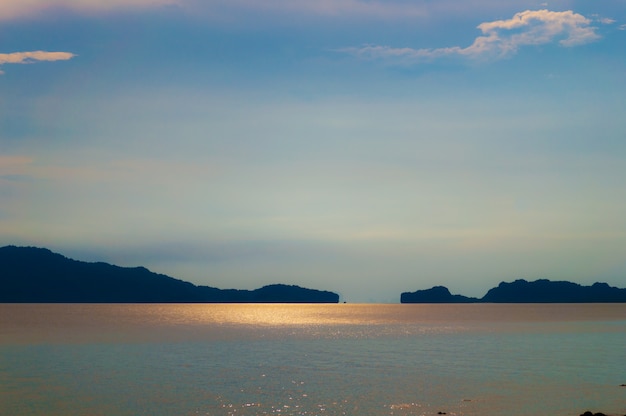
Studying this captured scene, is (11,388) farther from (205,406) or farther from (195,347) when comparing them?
Result: (195,347)

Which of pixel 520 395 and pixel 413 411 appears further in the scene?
pixel 520 395

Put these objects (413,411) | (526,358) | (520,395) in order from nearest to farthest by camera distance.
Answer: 1. (413,411)
2. (520,395)
3. (526,358)

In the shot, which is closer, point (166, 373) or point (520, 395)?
point (520, 395)

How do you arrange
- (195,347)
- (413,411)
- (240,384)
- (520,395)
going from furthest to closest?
(195,347), (240,384), (520,395), (413,411)

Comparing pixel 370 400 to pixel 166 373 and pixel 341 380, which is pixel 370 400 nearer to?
pixel 341 380

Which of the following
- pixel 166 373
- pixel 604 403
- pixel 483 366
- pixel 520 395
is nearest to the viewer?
pixel 604 403

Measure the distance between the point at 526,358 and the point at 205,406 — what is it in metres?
61.0

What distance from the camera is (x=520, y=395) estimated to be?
63031mm

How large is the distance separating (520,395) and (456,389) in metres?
6.35

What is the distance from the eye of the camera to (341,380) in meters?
71.4

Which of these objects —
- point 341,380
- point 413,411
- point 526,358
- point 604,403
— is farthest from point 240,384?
point 526,358

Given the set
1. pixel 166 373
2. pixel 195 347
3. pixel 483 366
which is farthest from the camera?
pixel 195 347

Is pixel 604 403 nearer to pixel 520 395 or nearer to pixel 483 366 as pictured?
pixel 520 395

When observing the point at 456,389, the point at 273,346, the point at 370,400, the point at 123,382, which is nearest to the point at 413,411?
the point at 370,400
